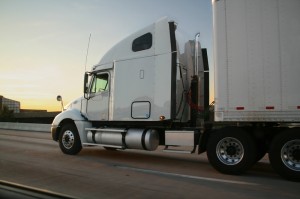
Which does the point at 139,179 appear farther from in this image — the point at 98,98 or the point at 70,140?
the point at 70,140

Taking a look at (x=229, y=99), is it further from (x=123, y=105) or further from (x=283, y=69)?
(x=123, y=105)

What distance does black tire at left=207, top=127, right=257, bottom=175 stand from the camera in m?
7.64

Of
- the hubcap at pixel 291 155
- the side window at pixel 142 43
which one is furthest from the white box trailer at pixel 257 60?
the side window at pixel 142 43

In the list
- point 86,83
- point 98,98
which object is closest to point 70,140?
point 98,98

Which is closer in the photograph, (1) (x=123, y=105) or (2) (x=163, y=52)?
(2) (x=163, y=52)

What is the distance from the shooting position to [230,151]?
7.92 m

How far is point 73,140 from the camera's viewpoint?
11484 mm

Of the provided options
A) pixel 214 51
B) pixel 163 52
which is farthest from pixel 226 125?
pixel 163 52

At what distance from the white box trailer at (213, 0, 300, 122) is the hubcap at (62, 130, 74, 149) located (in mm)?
5692

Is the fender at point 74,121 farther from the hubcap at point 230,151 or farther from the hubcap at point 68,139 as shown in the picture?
the hubcap at point 230,151

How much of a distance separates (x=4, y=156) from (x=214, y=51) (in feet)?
24.1

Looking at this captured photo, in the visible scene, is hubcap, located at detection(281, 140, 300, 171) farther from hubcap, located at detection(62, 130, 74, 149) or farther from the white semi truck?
hubcap, located at detection(62, 130, 74, 149)

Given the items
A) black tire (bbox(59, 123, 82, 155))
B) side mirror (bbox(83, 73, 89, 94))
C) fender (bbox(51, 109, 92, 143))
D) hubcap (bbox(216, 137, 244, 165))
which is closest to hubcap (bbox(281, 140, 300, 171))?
hubcap (bbox(216, 137, 244, 165))

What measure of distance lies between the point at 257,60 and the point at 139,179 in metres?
3.83
